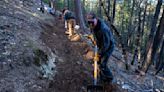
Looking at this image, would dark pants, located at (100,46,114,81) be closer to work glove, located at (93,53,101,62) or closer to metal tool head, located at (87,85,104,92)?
work glove, located at (93,53,101,62)

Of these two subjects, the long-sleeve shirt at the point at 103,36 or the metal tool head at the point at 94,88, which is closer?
the metal tool head at the point at 94,88

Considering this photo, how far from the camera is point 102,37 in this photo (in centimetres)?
843

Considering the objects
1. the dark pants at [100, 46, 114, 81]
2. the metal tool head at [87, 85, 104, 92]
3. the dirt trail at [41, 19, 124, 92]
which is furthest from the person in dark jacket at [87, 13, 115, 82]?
the dirt trail at [41, 19, 124, 92]

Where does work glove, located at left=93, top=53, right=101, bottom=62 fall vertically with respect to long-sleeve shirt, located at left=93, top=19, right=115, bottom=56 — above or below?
below

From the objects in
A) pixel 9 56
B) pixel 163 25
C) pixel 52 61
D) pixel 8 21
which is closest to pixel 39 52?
pixel 52 61

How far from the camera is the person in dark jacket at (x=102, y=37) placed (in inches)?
326

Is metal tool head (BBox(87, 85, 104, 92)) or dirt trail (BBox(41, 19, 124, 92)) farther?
dirt trail (BBox(41, 19, 124, 92))

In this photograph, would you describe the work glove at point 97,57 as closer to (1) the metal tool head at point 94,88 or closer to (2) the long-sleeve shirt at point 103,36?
(2) the long-sleeve shirt at point 103,36

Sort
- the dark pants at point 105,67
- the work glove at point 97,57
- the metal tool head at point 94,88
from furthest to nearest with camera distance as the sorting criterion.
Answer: the dark pants at point 105,67, the work glove at point 97,57, the metal tool head at point 94,88

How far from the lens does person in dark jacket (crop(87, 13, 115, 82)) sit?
27.2 ft

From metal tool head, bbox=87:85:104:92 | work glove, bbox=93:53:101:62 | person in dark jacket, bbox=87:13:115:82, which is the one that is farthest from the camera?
work glove, bbox=93:53:101:62

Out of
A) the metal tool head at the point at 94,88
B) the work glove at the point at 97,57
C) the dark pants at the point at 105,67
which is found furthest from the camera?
the dark pants at the point at 105,67

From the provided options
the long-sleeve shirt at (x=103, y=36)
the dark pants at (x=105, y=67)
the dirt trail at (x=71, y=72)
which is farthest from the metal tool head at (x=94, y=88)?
the long-sleeve shirt at (x=103, y=36)

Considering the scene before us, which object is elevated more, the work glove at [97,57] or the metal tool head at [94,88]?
the work glove at [97,57]
